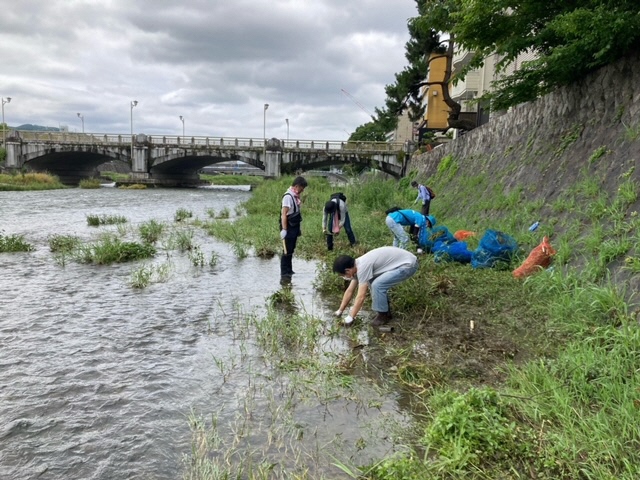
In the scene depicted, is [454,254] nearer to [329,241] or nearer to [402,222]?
[402,222]

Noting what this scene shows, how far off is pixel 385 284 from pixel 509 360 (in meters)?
1.72

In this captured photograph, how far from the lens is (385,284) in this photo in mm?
5551

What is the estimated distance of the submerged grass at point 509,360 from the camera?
2.87m

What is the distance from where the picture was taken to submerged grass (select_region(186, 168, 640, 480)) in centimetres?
287

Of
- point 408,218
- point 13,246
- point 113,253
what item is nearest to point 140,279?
point 113,253

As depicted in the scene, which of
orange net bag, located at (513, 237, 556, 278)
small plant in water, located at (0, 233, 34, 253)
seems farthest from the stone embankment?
small plant in water, located at (0, 233, 34, 253)

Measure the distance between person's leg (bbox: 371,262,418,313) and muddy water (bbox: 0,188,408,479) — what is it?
2.34 feet

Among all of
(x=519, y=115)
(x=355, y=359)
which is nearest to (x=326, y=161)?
(x=519, y=115)

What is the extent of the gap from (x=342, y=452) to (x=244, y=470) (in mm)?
715

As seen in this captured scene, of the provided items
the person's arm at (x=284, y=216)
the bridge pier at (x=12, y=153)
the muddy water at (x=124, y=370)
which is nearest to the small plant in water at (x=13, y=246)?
the muddy water at (x=124, y=370)

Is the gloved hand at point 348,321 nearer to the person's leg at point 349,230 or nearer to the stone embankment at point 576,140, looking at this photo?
the stone embankment at point 576,140

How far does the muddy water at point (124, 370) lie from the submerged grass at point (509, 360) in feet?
1.06

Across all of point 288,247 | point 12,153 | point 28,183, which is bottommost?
point 28,183

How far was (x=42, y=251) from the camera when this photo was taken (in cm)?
1139
